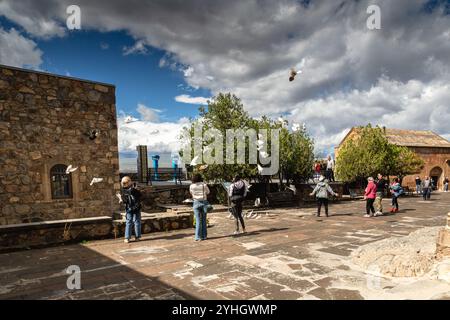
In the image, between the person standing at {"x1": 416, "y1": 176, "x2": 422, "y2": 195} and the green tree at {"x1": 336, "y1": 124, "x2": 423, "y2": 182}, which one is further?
the person standing at {"x1": 416, "y1": 176, "x2": 422, "y2": 195}

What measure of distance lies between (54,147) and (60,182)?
1.26 metres

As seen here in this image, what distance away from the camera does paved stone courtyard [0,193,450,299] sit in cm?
406

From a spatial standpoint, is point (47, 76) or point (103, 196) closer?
point (47, 76)

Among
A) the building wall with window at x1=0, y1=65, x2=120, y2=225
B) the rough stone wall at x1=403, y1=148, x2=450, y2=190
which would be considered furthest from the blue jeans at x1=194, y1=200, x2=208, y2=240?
the rough stone wall at x1=403, y1=148, x2=450, y2=190

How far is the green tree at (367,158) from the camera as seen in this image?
72.3 feet

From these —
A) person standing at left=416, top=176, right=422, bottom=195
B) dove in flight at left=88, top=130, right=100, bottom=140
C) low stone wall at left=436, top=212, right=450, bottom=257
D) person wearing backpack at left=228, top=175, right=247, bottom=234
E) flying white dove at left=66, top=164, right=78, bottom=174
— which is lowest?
person standing at left=416, top=176, right=422, bottom=195

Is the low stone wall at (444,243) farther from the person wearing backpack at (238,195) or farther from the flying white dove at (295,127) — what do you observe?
the flying white dove at (295,127)

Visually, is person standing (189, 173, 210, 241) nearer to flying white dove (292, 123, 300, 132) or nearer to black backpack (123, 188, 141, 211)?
→ black backpack (123, 188, 141, 211)

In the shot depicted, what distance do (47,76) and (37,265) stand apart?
23.6 ft

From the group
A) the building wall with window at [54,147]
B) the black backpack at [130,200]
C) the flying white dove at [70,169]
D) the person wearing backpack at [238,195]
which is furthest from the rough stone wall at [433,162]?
the flying white dove at [70,169]

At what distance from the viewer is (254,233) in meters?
8.30
